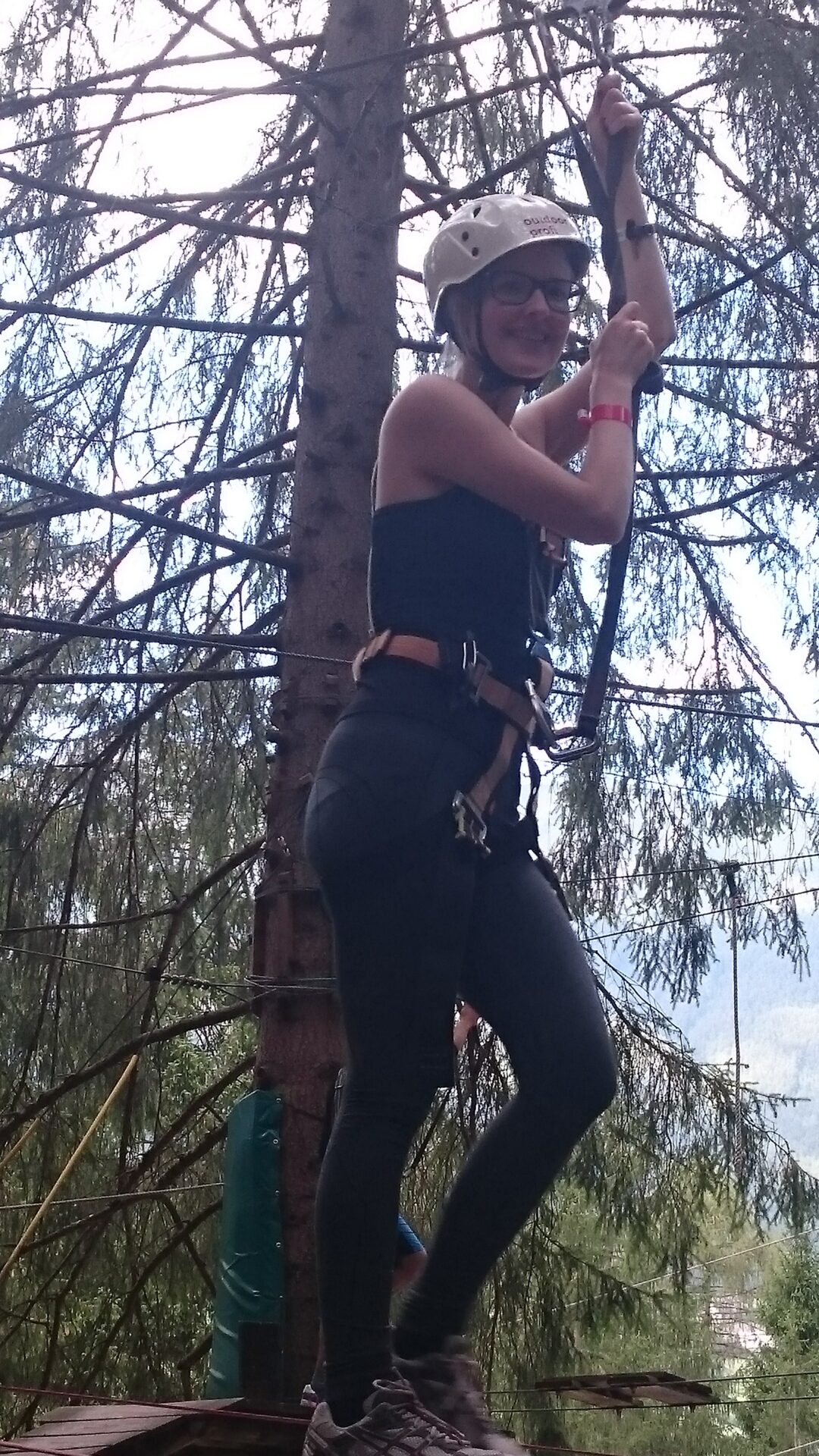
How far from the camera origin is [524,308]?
2113mm

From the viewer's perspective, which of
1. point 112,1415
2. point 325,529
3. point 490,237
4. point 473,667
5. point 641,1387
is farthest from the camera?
point 641,1387

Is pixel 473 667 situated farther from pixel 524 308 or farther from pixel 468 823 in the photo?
pixel 524 308

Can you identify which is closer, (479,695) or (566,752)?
(479,695)

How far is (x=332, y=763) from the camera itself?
198 cm

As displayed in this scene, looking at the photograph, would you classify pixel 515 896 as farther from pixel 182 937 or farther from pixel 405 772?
pixel 182 937

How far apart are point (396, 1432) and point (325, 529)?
7.30 feet

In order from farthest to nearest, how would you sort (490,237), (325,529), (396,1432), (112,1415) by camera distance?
(325,529)
(112,1415)
(490,237)
(396,1432)

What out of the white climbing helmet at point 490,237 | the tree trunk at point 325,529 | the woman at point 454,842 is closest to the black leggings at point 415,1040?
the woman at point 454,842

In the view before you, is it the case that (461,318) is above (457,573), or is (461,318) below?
above

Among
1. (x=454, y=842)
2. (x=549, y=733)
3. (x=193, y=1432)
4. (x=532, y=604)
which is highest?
(x=532, y=604)

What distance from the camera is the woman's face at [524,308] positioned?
211 cm

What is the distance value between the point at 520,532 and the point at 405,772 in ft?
1.27

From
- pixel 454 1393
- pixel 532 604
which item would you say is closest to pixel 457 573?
pixel 532 604

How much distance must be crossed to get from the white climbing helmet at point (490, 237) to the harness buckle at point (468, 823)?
71 centimetres
